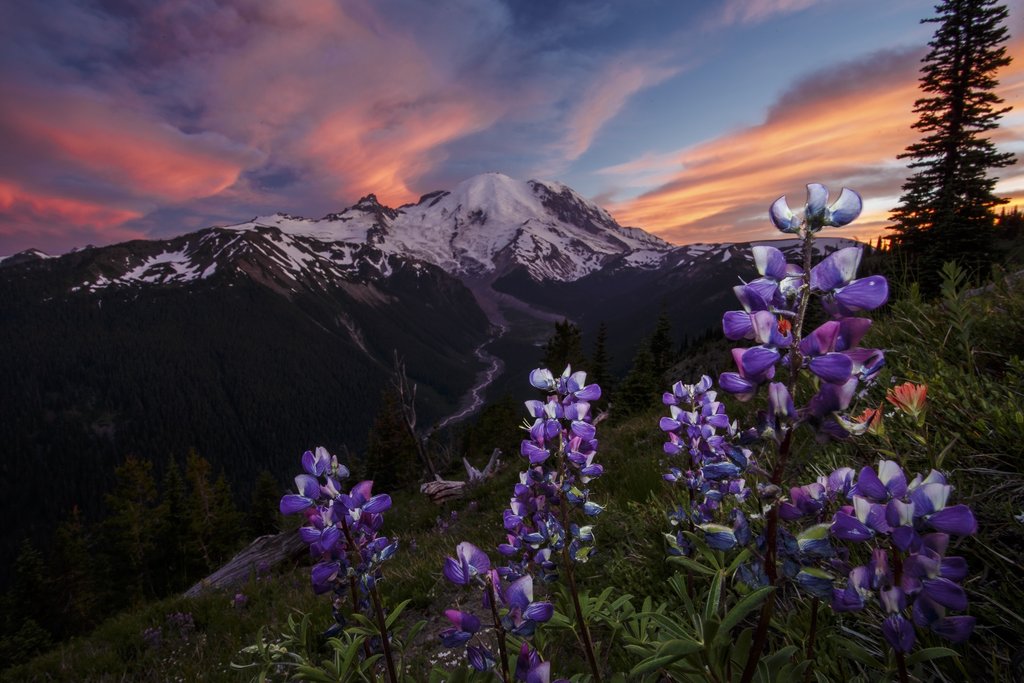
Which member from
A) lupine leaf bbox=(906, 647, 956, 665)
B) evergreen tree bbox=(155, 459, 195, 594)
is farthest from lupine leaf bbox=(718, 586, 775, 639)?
evergreen tree bbox=(155, 459, 195, 594)

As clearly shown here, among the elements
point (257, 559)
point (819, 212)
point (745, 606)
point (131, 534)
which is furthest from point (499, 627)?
point (131, 534)

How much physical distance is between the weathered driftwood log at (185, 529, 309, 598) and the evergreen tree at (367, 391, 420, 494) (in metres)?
18.3

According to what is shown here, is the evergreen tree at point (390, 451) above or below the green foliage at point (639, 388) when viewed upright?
below

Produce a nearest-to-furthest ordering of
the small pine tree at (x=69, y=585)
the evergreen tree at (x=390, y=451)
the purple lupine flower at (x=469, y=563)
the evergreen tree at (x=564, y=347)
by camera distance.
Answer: the purple lupine flower at (x=469, y=563), the small pine tree at (x=69, y=585), the evergreen tree at (x=390, y=451), the evergreen tree at (x=564, y=347)

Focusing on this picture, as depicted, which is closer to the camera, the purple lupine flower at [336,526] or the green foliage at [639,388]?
the purple lupine flower at [336,526]

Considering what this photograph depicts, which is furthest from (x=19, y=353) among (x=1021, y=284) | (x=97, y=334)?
(x=1021, y=284)

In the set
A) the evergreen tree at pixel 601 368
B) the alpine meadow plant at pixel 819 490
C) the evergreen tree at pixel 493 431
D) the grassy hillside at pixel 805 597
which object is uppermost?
the alpine meadow plant at pixel 819 490

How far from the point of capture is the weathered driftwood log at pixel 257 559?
11.6 m

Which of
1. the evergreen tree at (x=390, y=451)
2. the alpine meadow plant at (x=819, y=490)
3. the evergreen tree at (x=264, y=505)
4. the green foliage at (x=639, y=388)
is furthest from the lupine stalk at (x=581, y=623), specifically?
the evergreen tree at (x=264, y=505)

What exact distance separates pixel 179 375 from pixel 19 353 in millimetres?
65847

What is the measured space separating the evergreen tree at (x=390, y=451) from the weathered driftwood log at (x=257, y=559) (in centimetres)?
1826

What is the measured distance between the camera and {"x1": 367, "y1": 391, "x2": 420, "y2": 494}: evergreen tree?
33.7 meters

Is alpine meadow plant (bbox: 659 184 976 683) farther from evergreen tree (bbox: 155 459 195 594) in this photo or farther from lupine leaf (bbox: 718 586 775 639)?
evergreen tree (bbox: 155 459 195 594)

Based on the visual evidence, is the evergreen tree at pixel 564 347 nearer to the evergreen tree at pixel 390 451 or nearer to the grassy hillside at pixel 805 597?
the evergreen tree at pixel 390 451
